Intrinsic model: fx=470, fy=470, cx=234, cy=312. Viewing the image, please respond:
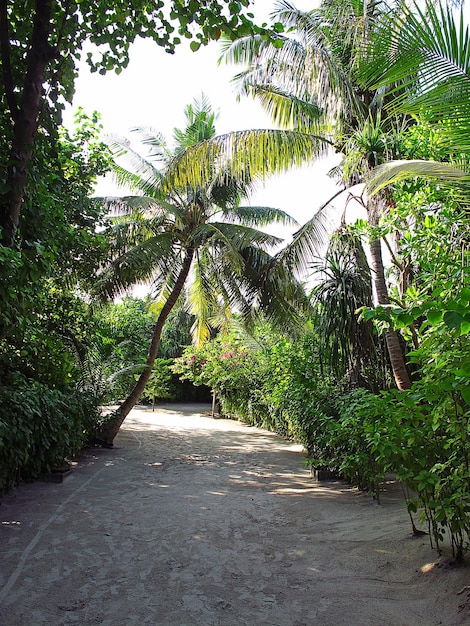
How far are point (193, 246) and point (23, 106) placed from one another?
9564mm

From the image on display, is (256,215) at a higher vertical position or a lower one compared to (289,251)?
higher

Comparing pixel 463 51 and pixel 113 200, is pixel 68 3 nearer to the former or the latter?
pixel 463 51

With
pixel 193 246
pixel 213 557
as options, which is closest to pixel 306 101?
pixel 193 246

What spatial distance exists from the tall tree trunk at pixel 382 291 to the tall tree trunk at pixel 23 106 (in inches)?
193

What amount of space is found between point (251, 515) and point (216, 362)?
12.0 meters

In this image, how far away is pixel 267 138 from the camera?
8125mm

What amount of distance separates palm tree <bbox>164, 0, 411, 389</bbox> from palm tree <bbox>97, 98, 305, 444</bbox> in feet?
4.71

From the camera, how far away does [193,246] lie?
1220cm

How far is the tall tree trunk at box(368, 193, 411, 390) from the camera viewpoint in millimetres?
6512

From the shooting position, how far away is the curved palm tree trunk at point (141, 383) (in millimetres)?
11391

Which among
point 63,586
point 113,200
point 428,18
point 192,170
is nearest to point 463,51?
point 428,18

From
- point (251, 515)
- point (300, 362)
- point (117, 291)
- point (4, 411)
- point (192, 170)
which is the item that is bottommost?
point (251, 515)

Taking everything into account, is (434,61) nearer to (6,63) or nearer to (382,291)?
(6,63)

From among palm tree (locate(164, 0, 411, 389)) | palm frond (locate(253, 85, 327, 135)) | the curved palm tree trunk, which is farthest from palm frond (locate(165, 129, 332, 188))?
the curved palm tree trunk
